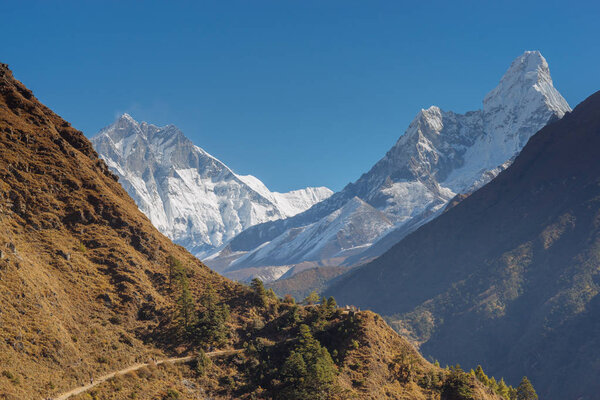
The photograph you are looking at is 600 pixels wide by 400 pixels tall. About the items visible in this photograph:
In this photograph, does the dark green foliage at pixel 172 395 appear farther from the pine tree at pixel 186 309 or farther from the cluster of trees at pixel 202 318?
the pine tree at pixel 186 309

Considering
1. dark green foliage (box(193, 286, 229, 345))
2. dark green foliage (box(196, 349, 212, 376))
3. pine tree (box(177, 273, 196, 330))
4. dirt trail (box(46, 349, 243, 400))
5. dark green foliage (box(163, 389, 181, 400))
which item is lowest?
dark green foliage (box(163, 389, 181, 400))

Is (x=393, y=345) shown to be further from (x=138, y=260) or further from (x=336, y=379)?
(x=138, y=260)

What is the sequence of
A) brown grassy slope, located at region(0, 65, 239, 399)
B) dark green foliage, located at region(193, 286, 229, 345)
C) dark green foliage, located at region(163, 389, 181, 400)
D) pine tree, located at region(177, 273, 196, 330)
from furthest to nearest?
pine tree, located at region(177, 273, 196, 330), dark green foliage, located at region(193, 286, 229, 345), dark green foliage, located at region(163, 389, 181, 400), brown grassy slope, located at region(0, 65, 239, 399)

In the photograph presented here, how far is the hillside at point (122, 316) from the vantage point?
67.5 m

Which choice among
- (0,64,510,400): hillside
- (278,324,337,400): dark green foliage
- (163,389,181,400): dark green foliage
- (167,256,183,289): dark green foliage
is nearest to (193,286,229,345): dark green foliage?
(0,64,510,400): hillside

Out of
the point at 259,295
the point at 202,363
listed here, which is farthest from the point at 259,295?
the point at 202,363

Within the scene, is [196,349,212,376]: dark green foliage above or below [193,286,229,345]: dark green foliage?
below

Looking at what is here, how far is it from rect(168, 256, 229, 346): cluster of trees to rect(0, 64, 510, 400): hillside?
0.25m

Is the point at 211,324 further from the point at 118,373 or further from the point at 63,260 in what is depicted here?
the point at 63,260

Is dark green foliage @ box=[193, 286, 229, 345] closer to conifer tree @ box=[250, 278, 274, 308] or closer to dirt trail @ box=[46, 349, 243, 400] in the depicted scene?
dirt trail @ box=[46, 349, 243, 400]

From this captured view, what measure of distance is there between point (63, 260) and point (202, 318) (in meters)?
26.2

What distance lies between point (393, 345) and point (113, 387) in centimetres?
5888

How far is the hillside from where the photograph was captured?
221ft

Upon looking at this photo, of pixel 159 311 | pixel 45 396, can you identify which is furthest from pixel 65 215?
pixel 45 396
